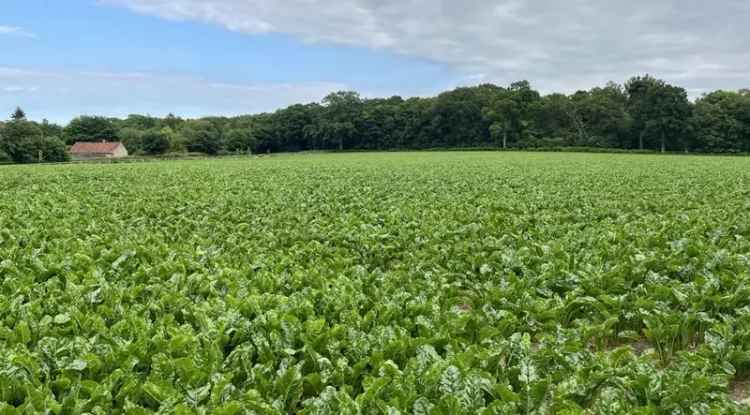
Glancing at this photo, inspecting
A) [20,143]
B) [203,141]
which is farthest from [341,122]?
[20,143]

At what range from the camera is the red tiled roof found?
314 feet

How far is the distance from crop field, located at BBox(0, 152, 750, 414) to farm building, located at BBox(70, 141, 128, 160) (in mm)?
94591

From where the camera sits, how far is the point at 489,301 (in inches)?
201

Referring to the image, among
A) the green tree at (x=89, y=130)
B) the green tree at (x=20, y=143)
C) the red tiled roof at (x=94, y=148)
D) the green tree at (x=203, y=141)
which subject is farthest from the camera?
the green tree at (x=89, y=130)

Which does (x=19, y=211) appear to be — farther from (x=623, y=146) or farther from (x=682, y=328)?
(x=623, y=146)

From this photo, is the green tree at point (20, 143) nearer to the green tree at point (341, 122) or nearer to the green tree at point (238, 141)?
the green tree at point (238, 141)

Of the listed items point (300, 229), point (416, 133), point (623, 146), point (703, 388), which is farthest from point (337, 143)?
point (703, 388)

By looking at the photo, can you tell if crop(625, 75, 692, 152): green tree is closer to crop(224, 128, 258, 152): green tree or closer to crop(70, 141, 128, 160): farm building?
crop(224, 128, 258, 152): green tree

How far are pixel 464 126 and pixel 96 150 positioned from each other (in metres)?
63.5

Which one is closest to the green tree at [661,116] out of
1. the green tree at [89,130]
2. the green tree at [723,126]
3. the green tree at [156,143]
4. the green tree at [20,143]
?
the green tree at [723,126]

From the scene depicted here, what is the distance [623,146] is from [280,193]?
7942 centimetres

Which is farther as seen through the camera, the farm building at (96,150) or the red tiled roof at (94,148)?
the red tiled roof at (94,148)

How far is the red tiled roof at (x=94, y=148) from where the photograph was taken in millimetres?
95562

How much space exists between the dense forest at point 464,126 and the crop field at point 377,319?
74.3 metres
